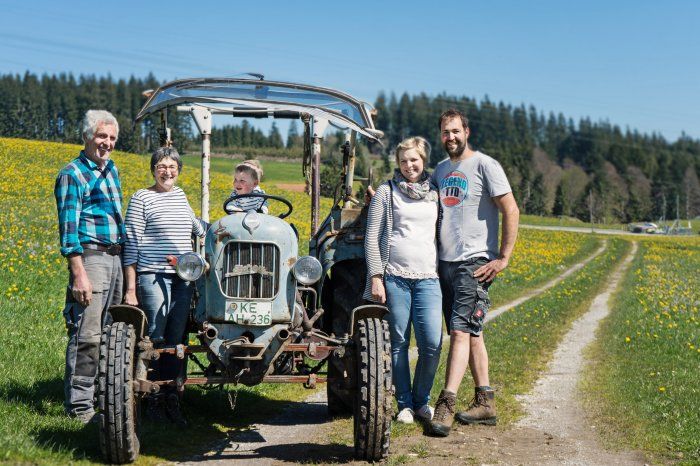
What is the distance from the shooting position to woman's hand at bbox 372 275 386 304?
640 centimetres

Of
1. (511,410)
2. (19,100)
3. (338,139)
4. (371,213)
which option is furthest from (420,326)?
(19,100)

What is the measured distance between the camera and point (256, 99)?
708 centimetres

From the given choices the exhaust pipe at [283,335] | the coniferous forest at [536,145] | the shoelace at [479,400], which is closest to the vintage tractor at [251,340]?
the exhaust pipe at [283,335]

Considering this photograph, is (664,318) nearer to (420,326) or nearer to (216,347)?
(420,326)

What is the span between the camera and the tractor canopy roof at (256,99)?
698 centimetres

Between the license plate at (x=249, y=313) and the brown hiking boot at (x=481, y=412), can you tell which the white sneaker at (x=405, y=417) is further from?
the license plate at (x=249, y=313)

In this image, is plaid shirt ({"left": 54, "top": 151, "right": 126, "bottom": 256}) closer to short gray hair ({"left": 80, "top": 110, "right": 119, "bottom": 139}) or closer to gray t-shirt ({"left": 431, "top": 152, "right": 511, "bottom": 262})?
short gray hair ({"left": 80, "top": 110, "right": 119, "bottom": 139})

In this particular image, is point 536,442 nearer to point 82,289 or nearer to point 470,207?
point 470,207

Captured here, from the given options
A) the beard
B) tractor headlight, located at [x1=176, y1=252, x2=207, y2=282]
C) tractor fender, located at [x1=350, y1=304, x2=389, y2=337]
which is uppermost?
the beard

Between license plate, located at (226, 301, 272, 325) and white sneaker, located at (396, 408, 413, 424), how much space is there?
1.70 meters

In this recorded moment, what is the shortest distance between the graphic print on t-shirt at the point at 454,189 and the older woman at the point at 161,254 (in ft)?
6.88

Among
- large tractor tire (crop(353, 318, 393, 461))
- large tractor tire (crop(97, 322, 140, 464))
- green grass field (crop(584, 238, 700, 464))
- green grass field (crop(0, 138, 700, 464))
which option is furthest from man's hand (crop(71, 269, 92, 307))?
green grass field (crop(584, 238, 700, 464))

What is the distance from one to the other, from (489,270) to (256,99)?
250cm

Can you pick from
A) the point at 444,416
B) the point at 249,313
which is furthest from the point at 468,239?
the point at 249,313
